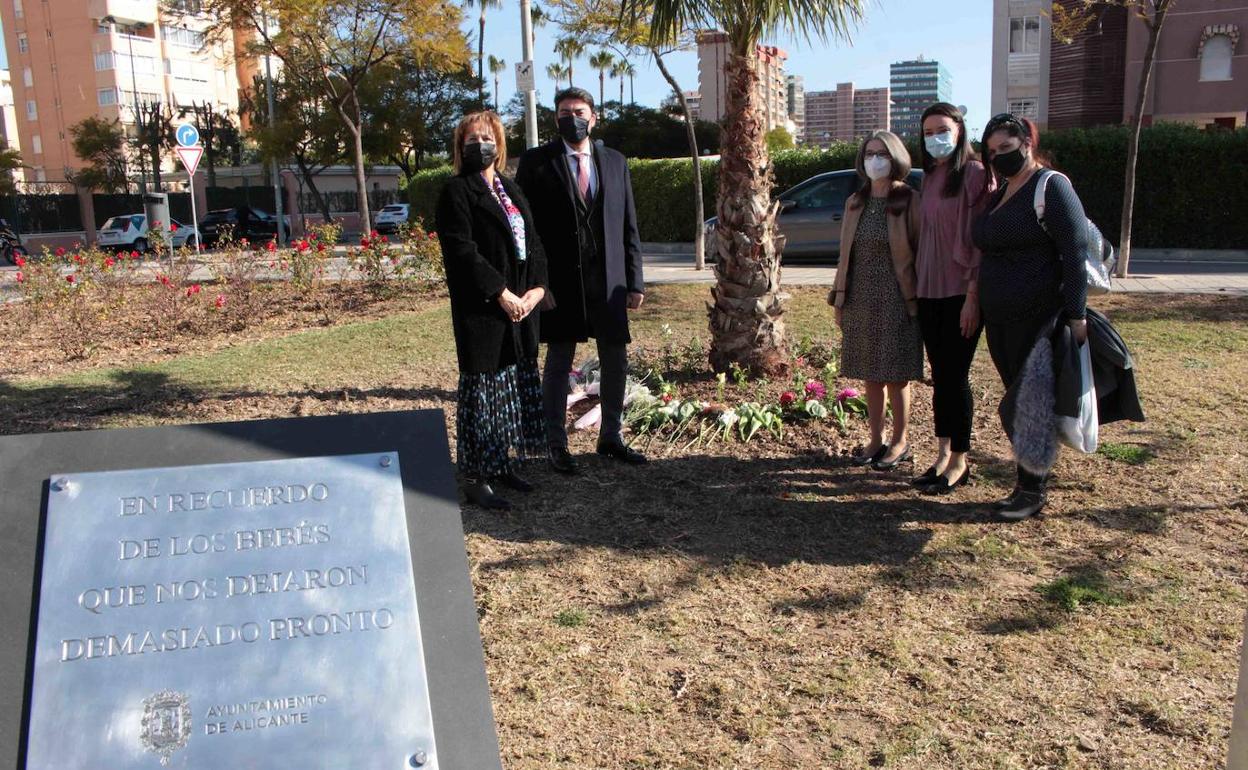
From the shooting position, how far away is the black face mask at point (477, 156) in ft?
15.1

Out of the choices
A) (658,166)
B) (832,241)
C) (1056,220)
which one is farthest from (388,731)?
(658,166)

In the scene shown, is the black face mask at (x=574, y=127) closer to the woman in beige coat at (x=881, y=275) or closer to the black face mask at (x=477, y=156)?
the black face mask at (x=477, y=156)

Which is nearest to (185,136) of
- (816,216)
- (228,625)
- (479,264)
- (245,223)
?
(816,216)

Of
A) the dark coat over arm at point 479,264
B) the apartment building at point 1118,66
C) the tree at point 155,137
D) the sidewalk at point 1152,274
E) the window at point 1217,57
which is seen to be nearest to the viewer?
the dark coat over arm at point 479,264

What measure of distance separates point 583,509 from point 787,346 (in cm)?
263

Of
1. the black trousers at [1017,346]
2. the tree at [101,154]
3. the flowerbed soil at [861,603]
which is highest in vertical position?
the tree at [101,154]

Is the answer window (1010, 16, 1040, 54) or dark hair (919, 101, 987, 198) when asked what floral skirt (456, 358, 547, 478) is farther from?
window (1010, 16, 1040, 54)

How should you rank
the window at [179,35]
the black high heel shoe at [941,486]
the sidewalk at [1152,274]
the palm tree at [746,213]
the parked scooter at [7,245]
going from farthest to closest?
the window at [179,35], the parked scooter at [7,245], the sidewalk at [1152,274], the palm tree at [746,213], the black high heel shoe at [941,486]

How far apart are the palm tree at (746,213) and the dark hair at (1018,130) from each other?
2.32m

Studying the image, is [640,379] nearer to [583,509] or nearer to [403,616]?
[583,509]

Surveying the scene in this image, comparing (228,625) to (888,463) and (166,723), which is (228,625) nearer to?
(166,723)

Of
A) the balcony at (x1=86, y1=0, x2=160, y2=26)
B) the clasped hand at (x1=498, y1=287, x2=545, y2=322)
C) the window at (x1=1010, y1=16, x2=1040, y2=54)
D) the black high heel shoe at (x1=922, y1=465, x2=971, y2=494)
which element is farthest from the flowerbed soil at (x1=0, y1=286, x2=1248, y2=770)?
the balcony at (x1=86, y1=0, x2=160, y2=26)

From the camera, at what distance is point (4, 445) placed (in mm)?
2154

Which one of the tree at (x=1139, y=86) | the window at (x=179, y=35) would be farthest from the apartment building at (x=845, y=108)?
the tree at (x=1139, y=86)
